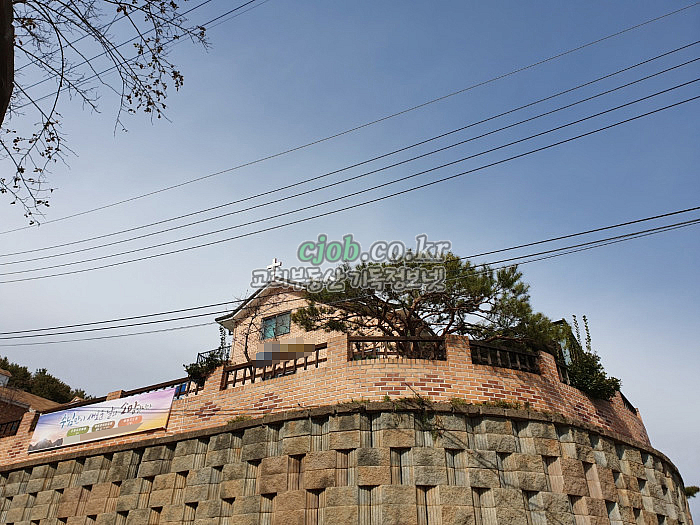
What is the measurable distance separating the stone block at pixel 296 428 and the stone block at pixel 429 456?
2064mm

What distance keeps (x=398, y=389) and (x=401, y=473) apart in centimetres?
150

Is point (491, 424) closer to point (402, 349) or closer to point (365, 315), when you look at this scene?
point (402, 349)

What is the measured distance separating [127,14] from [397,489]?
7.89 m

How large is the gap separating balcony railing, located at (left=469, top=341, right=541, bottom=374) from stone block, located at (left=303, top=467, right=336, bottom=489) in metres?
3.62

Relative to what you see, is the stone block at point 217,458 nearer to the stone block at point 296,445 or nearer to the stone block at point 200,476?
the stone block at point 200,476

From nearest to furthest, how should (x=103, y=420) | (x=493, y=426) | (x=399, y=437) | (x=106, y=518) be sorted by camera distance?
(x=399, y=437) < (x=493, y=426) < (x=106, y=518) < (x=103, y=420)

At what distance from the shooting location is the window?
18.1 metres

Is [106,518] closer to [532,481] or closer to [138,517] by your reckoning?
[138,517]

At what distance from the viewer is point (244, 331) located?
62.7 feet

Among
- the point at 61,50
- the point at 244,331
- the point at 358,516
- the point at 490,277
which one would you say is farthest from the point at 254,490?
the point at 244,331

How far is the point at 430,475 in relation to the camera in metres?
8.97

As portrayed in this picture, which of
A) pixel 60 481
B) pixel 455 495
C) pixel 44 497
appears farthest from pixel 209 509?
pixel 44 497

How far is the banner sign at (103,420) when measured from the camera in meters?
12.3

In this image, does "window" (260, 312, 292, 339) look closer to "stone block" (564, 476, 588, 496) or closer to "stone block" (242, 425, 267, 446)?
"stone block" (242, 425, 267, 446)
